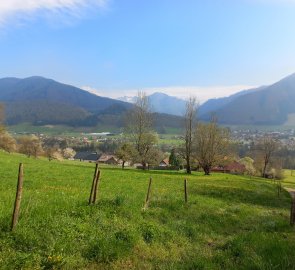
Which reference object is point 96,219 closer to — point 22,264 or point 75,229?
point 75,229

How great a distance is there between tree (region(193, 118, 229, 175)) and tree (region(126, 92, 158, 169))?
9.42 metres

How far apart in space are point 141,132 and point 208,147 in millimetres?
14983

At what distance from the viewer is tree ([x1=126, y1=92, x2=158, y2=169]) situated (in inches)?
3191

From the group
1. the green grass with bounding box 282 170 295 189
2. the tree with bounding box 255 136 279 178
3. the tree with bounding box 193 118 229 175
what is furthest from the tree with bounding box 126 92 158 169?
the tree with bounding box 255 136 279 178

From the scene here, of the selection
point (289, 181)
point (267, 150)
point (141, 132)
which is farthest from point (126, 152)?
point (267, 150)

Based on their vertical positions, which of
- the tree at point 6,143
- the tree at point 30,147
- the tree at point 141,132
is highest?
the tree at point 141,132

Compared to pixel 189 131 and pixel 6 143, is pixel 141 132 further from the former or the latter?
pixel 6 143

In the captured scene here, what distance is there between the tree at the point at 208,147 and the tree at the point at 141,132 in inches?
371

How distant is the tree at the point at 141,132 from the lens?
266ft

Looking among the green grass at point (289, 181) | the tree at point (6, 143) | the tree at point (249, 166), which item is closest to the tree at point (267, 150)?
the tree at point (249, 166)

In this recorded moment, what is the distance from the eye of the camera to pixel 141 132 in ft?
267

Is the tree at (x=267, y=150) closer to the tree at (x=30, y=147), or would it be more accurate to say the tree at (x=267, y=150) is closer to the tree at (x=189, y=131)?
the tree at (x=189, y=131)

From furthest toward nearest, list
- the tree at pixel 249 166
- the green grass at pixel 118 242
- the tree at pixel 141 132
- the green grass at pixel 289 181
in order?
the tree at pixel 249 166
the green grass at pixel 289 181
the tree at pixel 141 132
the green grass at pixel 118 242

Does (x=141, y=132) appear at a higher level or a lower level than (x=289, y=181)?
higher
